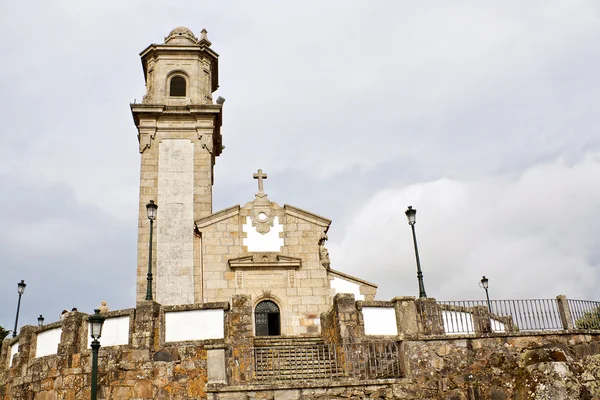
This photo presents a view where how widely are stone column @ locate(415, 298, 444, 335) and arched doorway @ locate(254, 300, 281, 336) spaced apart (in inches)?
267

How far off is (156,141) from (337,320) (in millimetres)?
12000

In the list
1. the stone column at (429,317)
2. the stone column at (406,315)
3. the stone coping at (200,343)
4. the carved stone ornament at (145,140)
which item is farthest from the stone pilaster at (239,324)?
the carved stone ornament at (145,140)

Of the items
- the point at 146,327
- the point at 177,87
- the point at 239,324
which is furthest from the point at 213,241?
the point at 177,87

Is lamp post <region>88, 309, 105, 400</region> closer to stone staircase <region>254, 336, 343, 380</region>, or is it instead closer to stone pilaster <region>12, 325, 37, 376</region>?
stone staircase <region>254, 336, 343, 380</region>

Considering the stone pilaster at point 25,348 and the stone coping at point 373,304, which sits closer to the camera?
the stone coping at point 373,304

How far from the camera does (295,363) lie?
12.2 meters

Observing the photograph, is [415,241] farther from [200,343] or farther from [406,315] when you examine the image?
[200,343]

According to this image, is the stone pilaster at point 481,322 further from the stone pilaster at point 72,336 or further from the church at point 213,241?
the stone pilaster at point 72,336

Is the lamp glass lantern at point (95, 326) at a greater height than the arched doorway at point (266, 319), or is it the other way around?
the arched doorway at point (266, 319)

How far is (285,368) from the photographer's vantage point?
12.3m

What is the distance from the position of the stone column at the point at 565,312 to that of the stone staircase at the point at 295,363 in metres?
5.29

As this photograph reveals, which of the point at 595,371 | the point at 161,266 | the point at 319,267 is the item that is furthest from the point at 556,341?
the point at 161,266

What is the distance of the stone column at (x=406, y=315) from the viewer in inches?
487

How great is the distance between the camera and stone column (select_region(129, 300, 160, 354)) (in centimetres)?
1215
